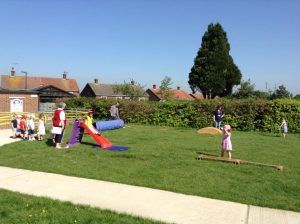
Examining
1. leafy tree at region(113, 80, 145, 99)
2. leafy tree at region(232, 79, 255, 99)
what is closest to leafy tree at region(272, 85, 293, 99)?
leafy tree at region(232, 79, 255, 99)

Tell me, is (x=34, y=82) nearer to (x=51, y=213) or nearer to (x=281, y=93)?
(x=281, y=93)

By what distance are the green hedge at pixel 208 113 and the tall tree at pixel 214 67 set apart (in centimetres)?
2640

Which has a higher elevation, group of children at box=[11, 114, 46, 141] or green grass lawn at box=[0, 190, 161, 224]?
group of children at box=[11, 114, 46, 141]

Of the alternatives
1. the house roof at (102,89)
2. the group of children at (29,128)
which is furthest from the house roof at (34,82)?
the group of children at (29,128)

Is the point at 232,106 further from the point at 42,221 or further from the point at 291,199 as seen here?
the point at 42,221

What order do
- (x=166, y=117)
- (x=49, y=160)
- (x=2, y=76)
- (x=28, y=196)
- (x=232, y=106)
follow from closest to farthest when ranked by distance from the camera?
1. (x=28, y=196)
2. (x=49, y=160)
3. (x=232, y=106)
4. (x=166, y=117)
5. (x=2, y=76)

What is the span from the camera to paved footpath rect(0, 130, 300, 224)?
5227 millimetres

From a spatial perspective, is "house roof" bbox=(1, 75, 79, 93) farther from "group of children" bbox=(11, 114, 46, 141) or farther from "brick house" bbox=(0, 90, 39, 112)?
"group of children" bbox=(11, 114, 46, 141)

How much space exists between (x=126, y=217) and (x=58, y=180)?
2.76 m

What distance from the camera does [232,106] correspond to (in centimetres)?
2089

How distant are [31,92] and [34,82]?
25.7 metres

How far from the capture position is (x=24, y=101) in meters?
31.3

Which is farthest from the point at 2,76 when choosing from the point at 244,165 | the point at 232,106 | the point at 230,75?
the point at 244,165

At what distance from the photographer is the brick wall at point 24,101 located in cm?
3011
